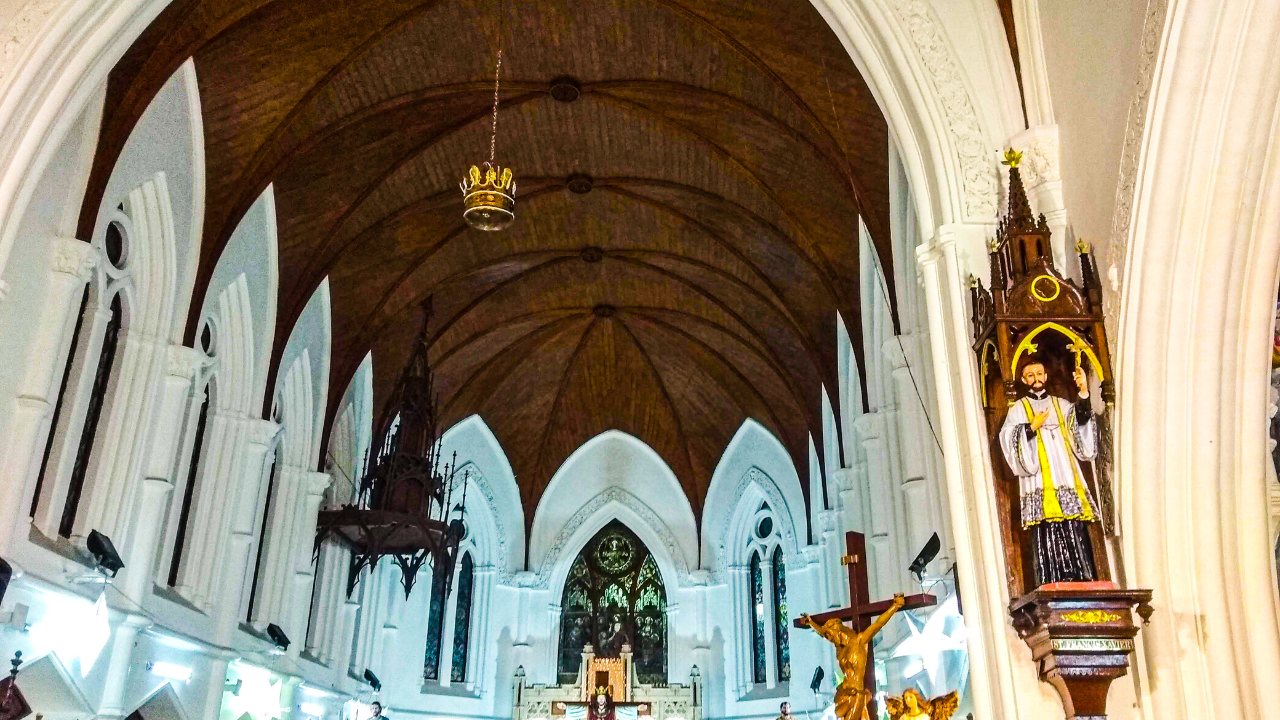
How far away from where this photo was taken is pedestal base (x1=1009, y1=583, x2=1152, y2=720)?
Result: 4.92 m

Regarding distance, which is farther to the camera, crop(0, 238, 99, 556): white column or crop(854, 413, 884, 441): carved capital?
crop(854, 413, 884, 441): carved capital

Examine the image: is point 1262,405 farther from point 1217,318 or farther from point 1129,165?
point 1129,165

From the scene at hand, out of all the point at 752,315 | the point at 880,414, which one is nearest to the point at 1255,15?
the point at 880,414

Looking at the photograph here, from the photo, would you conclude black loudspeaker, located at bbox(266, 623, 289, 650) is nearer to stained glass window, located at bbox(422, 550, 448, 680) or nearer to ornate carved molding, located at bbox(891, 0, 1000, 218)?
stained glass window, located at bbox(422, 550, 448, 680)

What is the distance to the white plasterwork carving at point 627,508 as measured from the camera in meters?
21.0

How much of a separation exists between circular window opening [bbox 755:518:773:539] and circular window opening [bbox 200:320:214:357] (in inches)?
473

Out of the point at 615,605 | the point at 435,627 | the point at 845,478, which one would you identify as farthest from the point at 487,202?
the point at 615,605

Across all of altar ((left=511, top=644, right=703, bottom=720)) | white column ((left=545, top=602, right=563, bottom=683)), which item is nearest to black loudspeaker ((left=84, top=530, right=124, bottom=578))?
altar ((left=511, top=644, right=703, bottom=720))

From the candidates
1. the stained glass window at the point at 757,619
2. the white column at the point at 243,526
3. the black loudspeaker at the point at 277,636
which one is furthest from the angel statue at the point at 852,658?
the stained glass window at the point at 757,619

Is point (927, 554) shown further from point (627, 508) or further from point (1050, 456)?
point (627, 508)

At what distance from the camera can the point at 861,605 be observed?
23.0 ft

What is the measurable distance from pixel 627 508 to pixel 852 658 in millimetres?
15278

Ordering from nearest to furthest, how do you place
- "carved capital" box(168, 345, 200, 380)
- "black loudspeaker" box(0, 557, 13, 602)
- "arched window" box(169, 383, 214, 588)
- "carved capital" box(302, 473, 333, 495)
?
"black loudspeaker" box(0, 557, 13, 602) → "carved capital" box(168, 345, 200, 380) → "arched window" box(169, 383, 214, 588) → "carved capital" box(302, 473, 333, 495)

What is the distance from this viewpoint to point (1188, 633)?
523cm
